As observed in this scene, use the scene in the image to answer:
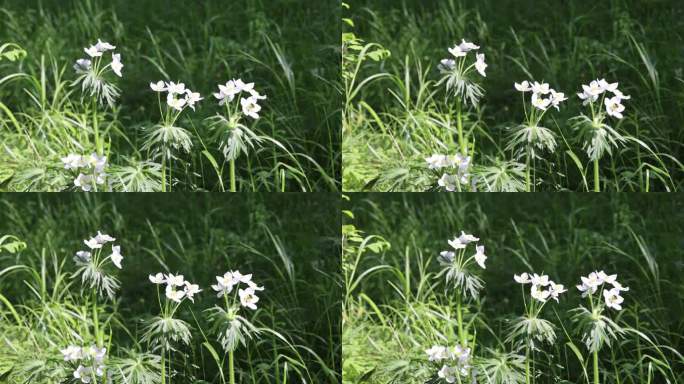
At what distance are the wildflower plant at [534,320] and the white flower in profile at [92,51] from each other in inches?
71.5

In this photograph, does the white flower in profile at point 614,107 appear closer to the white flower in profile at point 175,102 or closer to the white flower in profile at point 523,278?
the white flower in profile at point 523,278

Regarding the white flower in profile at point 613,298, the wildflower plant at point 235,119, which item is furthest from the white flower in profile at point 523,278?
the wildflower plant at point 235,119

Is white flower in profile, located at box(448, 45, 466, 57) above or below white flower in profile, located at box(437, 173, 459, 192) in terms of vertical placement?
above

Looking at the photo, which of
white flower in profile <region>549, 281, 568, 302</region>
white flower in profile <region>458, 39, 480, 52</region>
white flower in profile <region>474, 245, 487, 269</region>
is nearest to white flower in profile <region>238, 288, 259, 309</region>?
white flower in profile <region>474, 245, 487, 269</region>

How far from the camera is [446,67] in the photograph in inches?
171

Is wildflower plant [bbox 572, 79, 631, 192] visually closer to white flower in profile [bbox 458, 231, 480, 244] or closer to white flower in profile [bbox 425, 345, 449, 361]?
white flower in profile [bbox 458, 231, 480, 244]

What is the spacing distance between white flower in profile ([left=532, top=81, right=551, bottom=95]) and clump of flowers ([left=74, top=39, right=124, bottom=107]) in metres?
1.59

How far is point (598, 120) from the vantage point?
4352mm

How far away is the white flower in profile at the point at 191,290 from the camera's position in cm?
431

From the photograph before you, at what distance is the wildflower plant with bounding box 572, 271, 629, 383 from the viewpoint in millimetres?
4293

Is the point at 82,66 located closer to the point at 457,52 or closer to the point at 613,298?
the point at 457,52

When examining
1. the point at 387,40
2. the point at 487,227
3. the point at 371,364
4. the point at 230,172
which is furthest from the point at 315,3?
the point at 371,364

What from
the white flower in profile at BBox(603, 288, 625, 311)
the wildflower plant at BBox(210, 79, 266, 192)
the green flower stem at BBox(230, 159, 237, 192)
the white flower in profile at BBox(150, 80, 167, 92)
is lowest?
the white flower in profile at BBox(603, 288, 625, 311)

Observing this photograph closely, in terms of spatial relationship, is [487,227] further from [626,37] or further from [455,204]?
[626,37]
